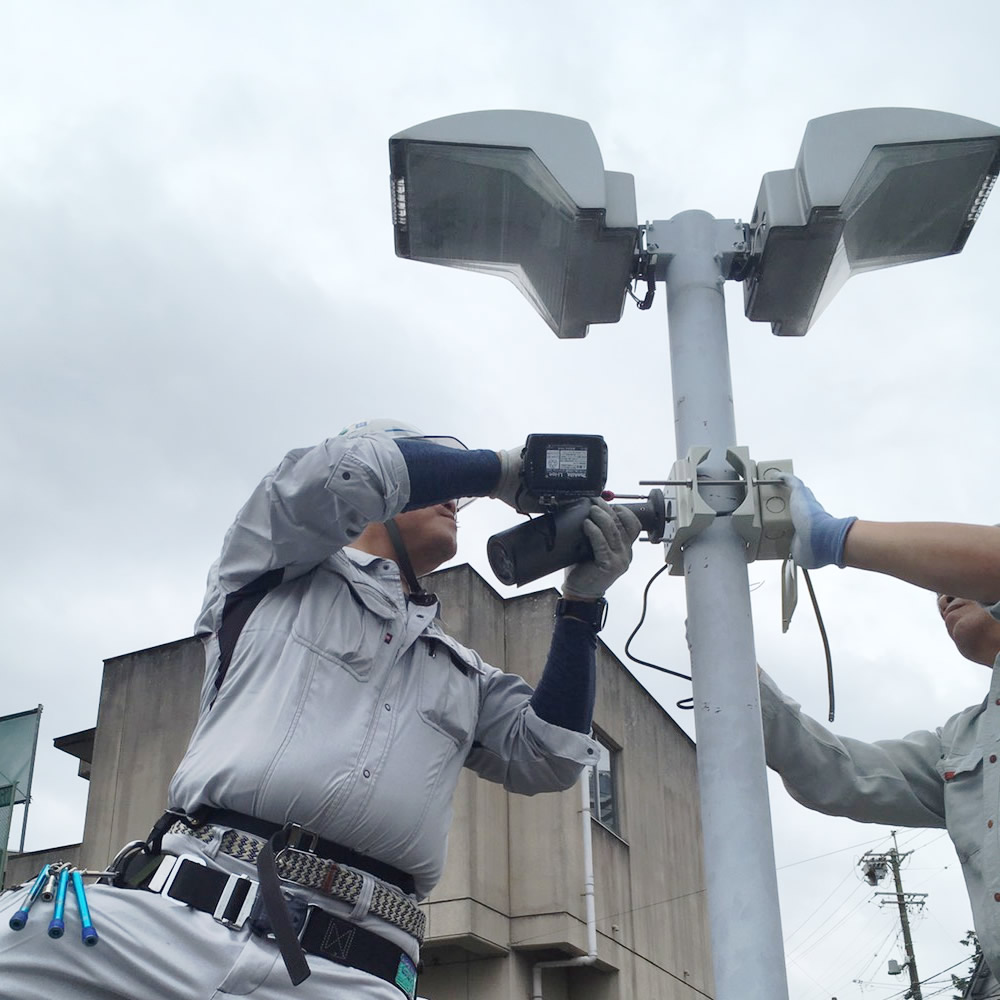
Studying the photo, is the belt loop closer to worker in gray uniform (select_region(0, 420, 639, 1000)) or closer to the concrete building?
worker in gray uniform (select_region(0, 420, 639, 1000))

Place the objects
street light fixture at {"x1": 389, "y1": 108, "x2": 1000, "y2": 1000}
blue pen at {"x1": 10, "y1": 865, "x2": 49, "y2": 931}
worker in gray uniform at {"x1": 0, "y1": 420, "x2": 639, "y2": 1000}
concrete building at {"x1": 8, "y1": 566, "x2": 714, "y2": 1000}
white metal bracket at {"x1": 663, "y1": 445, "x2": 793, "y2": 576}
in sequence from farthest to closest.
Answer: concrete building at {"x1": 8, "y1": 566, "x2": 714, "y2": 1000} < white metal bracket at {"x1": 663, "y1": 445, "x2": 793, "y2": 576} < street light fixture at {"x1": 389, "y1": 108, "x2": 1000, "y2": 1000} < worker in gray uniform at {"x1": 0, "y1": 420, "x2": 639, "y2": 1000} < blue pen at {"x1": 10, "y1": 865, "x2": 49, "y2": 931}

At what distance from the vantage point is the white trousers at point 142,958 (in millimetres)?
2311

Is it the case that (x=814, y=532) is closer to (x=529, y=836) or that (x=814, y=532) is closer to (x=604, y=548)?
(x=604, y=548)

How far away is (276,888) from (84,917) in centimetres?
37

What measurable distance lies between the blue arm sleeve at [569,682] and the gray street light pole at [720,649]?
2.07ft

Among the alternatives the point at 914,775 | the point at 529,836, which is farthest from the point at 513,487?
the point at 529,836

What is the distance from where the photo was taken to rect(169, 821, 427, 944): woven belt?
2.52m

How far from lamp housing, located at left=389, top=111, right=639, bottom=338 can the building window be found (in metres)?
10.7

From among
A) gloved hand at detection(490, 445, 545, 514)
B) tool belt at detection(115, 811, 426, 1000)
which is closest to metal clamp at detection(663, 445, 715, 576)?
gloved hand at detection(490, 445, 545, 514)

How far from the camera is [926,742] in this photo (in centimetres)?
344

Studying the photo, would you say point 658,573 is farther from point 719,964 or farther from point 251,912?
point 251,912

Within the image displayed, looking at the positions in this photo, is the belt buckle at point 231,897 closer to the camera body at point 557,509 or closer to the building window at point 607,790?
the camera body at point 557,509

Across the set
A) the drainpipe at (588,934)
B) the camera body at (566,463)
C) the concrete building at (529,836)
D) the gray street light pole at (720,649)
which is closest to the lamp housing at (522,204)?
the gray street light pole at (720,649)

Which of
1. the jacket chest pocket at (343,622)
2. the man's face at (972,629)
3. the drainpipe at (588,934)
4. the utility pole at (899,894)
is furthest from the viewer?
the utility pole at (899,894)
